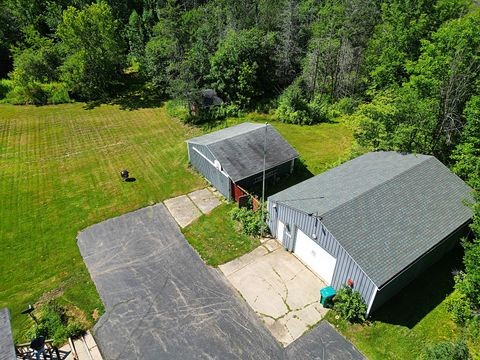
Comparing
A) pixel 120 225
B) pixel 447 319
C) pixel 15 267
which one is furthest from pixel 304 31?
pixel 15 267

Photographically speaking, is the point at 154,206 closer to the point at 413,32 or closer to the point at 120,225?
the point at 120,225

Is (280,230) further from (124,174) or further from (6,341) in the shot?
(124,174)

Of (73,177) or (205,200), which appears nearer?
(205,200)

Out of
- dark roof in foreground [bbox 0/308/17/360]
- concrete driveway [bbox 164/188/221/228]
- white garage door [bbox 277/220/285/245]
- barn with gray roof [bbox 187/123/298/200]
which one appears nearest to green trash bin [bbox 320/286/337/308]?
white garage door [bbox 277/220/285/245]

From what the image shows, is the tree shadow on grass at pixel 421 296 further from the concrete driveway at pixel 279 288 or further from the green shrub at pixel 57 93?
the green shrub at pixel 57 93

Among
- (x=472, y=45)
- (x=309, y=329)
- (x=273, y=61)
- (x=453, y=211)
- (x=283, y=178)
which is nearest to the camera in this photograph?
(x=309, y=329)

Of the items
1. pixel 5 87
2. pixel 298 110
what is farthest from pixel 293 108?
pixel 5 87
